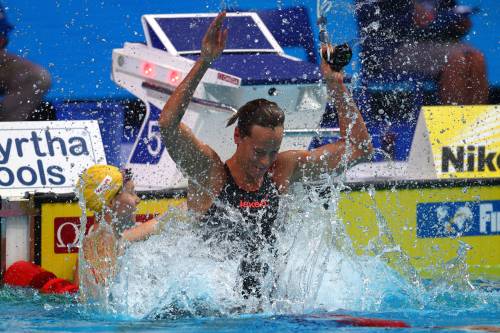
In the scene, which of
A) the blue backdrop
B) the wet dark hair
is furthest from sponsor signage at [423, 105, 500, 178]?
the wet dark hair

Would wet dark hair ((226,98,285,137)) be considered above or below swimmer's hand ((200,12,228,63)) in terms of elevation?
below

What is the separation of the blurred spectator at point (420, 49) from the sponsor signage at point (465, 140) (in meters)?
1.18

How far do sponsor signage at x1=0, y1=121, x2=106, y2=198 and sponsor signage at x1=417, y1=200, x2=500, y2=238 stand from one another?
2288 mm

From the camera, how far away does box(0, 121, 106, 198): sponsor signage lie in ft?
22.1

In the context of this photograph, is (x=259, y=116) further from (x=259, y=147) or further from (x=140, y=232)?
(x=140, y=232)

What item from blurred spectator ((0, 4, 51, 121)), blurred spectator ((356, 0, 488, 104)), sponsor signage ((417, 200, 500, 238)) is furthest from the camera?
blurred spectator ((356, 0, 488, 104))

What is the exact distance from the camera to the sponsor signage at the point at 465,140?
7.45 meters

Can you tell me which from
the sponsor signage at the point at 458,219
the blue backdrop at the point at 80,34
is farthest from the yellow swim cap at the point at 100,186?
the blue backdrop at the point at 80,34

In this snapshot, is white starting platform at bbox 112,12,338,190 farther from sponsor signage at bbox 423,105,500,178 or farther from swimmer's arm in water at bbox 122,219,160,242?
swimmer's arm in water at bbox 122,219,160,242

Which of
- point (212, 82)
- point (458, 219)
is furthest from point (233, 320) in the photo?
point (458, 219)

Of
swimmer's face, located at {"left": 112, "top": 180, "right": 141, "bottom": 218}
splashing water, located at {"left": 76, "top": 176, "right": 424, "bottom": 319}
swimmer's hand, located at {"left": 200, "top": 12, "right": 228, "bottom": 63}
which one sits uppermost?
swimmer's hand, located at {"left": 200, "top": 12, "right": 228, "bottom": 63}

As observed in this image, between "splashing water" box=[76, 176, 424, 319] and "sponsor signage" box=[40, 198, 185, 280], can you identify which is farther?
"sponsor signage" box=[40, 198, 185, 280]

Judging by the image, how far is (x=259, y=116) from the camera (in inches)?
194

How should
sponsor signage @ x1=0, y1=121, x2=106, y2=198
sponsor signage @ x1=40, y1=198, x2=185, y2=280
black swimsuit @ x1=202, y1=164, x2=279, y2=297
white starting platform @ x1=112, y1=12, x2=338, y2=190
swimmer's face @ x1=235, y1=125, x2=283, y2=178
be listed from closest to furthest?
swimmer's face @ x1=235, y1=125, x2=283, y2=178
black swimsuit @ x1=202, y1=164, x2=279, y2=297
sponsor signage @ x1=40, y1=198, x2=185, y2=280
sponsor signage @ x1=0, y1=121, x2=106, y2=198
white starting platform @ x1=112, y1=12, x2=338, y2=190
